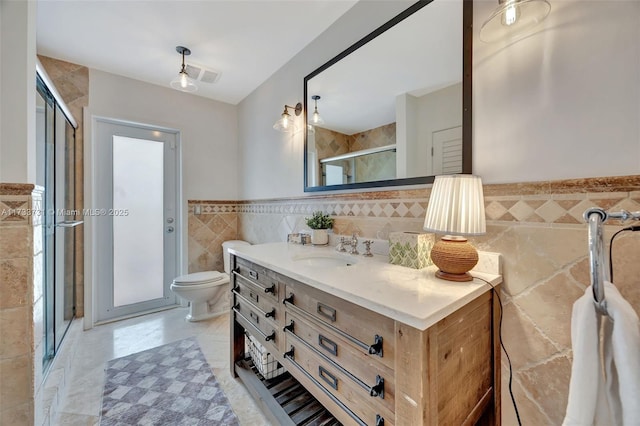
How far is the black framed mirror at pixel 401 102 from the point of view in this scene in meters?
1.14

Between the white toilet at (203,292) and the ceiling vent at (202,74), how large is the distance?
5.56 ft

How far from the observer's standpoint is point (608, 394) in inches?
20.2

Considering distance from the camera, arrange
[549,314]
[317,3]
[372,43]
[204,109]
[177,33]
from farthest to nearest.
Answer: [204,109] < [177,33] < [317,3] < [372,43] < [549,314]

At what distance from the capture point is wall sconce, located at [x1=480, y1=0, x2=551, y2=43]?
2.93 ft

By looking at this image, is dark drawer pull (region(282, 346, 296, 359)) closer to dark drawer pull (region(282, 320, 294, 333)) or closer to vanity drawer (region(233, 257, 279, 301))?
dark drawer pull (region(282, 320, 294, 333))

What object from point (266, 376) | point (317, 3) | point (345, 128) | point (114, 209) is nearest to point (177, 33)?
point (317, 3)

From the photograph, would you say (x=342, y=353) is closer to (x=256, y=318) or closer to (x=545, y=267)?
(x=256, y=318)

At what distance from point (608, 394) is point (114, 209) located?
3406 mm

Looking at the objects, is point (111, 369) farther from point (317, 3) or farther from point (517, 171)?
point (317, 3)

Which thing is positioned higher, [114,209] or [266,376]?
[114,209]

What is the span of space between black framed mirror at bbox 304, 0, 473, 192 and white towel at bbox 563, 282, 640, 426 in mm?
728

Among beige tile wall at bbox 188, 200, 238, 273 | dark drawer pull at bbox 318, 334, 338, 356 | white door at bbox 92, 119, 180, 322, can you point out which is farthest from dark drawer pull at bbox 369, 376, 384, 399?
white door at bbox 92, 119, 180, 322

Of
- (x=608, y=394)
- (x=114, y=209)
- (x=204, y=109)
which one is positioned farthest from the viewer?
(x=204, y=109)

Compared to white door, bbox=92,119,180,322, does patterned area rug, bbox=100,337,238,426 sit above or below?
below
